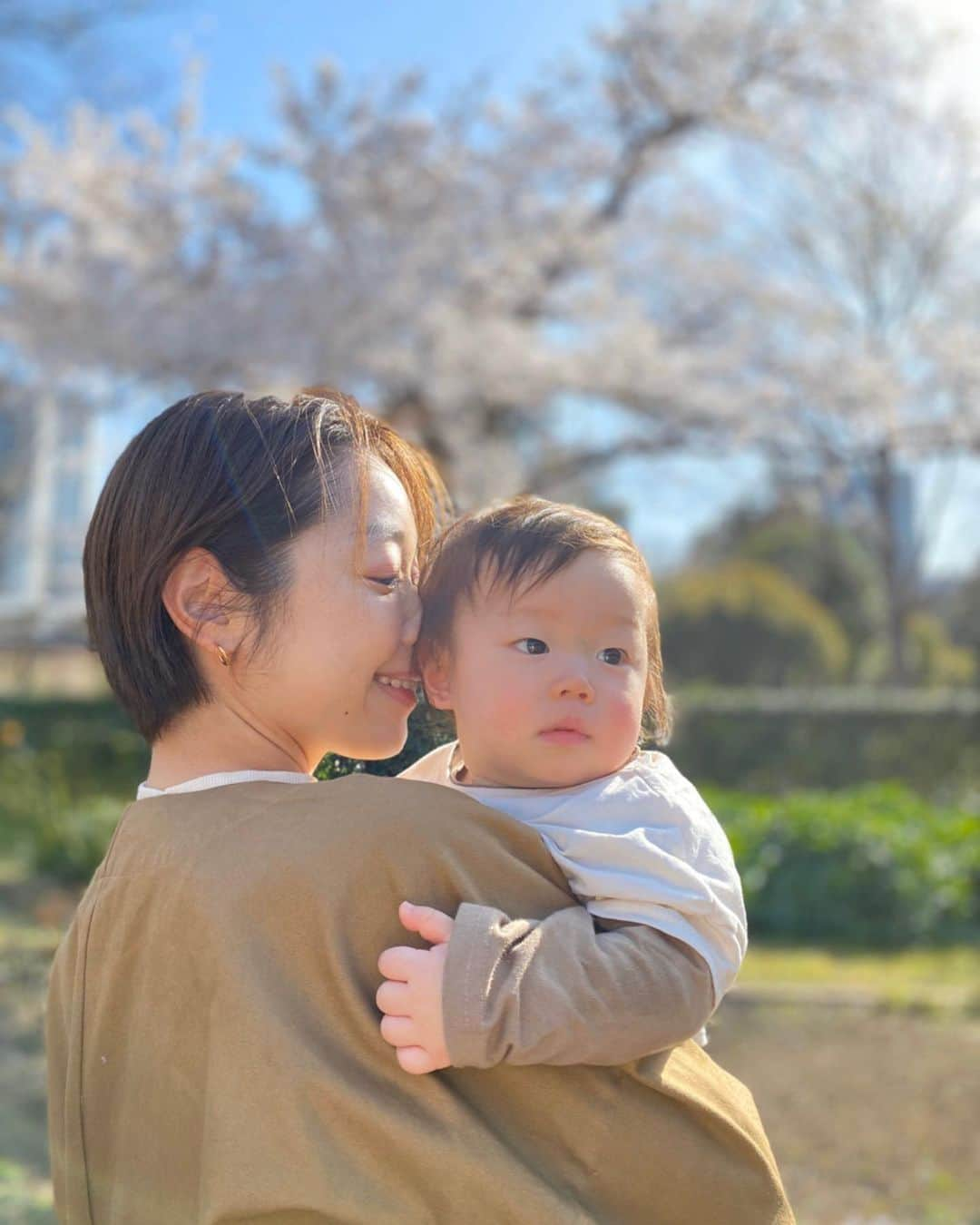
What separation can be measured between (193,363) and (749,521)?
1135cm

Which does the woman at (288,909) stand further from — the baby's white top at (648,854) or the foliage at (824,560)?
the foliage at (824,560)

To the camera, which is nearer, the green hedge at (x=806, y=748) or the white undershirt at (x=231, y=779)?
the white undershirt at (x=231, y=779)

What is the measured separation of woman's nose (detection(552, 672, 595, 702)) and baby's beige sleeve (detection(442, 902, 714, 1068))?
219 millimetres

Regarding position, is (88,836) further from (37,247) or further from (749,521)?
(749,521)

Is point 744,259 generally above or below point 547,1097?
above

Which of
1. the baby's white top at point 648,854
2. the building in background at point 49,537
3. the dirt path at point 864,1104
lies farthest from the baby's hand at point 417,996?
the building in background at point 49,537

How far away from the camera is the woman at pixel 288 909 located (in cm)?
113

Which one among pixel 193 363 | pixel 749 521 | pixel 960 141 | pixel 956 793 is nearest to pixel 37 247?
pixel 193 363

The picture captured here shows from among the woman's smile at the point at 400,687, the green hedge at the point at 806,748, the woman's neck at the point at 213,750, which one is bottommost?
the green hedge at the point at 806,748

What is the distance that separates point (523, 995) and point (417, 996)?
0.09m

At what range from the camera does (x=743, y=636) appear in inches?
565

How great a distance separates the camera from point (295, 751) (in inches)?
56.2

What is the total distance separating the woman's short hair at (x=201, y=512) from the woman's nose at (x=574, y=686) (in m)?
0.27

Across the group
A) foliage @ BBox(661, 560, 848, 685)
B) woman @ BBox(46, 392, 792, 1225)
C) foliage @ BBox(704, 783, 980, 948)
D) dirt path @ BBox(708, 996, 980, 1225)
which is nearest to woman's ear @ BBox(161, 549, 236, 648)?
woman @ BBox(46, 392, 792, 1225)
